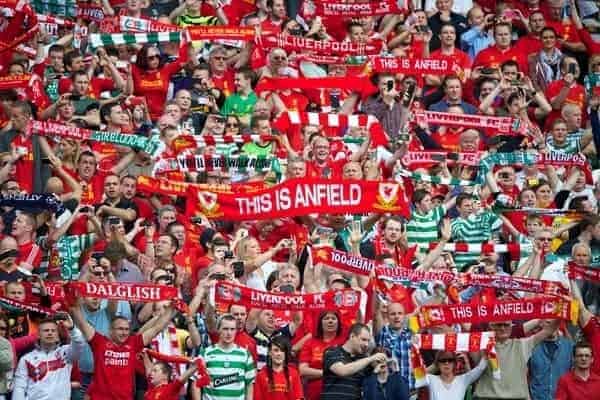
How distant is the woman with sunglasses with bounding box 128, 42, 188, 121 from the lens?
27672 millimetres

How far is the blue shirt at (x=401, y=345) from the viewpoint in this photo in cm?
2259

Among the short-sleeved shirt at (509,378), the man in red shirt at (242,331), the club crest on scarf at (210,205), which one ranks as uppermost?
the club crest on scarf at (210,205)

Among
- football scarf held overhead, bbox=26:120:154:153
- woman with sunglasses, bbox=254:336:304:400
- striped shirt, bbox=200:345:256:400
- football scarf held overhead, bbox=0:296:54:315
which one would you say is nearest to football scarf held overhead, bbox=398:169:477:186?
football scarf held overhead, bbox=26:120:154:153

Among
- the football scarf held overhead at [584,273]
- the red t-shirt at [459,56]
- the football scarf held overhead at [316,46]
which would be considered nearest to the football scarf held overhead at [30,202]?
the football scarf held overhead at [316,46]

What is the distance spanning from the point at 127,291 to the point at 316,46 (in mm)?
6435

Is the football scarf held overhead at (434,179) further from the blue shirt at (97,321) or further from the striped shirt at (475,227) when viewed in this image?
the blue shirt at (97,321)

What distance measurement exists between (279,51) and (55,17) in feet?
9.47

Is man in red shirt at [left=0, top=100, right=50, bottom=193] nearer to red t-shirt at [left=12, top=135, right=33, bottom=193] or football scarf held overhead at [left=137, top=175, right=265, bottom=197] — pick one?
red t-shirt at [left=12, top=135, right=33, bottom=193]

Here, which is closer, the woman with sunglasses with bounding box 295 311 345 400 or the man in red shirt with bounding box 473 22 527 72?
the woman with sunglasses with bounding box 295 311 345 400

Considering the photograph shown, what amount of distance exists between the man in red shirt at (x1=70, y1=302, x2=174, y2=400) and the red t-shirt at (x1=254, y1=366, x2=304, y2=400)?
0.98 m

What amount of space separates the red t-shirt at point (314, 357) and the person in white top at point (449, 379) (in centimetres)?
93

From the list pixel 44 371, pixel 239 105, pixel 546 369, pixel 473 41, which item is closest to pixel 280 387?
pixel 44 371

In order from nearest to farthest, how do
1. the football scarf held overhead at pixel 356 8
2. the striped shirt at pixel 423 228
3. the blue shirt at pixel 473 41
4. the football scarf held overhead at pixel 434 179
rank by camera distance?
the striped shirt at pixel 423 228
the football scarf held overhead at pixel 434 179
the football scarf held overhead at pixel 356 8
the blue shirt at pixel 473 41

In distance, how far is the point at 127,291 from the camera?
73.3 feet
